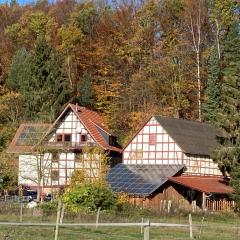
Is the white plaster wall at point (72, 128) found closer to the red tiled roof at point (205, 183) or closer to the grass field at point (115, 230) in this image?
the red tiled roof at point (205, 183)

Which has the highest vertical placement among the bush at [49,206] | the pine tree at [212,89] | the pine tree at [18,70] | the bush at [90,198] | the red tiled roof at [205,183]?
the pine tree at [18,70]

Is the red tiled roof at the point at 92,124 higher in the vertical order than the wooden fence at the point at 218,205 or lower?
higher

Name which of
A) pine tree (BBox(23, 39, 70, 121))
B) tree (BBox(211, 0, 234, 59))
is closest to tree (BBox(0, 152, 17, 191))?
pine tree (BBox(23, 39, 70, 121))

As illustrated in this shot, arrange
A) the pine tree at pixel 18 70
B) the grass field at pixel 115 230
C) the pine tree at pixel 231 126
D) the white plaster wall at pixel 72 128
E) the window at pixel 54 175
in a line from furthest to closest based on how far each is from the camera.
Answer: the pine tree at pixel 18 70 → the white plaster wall at pixel 72 128 → the window at pixel 54 175 → the pine tree at pixel 231 126 → the grass field at pixel 115 230

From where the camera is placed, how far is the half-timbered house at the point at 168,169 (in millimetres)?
52438

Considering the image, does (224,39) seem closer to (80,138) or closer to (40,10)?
(80,138)

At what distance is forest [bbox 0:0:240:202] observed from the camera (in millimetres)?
70188

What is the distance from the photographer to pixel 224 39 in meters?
72.0

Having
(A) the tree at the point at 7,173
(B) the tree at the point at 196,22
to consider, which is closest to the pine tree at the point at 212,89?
(B) the tree at the point at 196,22

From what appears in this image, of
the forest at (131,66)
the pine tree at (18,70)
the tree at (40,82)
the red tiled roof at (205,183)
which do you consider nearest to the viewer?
the red tiled roof at (205,183)

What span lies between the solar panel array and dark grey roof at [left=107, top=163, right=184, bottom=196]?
7783 mm

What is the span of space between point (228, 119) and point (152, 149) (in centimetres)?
834

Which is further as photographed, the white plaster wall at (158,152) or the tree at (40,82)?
the tree at (40,82)

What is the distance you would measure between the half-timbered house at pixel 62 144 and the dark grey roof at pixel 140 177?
3986 mm
